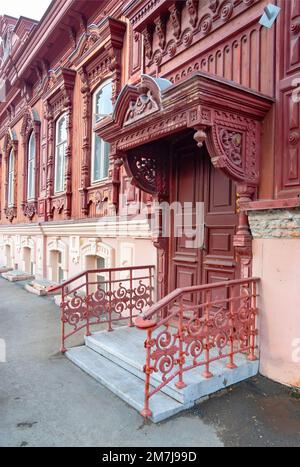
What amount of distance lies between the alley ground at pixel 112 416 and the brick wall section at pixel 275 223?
4.71ft

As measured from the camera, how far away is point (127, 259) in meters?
5.76

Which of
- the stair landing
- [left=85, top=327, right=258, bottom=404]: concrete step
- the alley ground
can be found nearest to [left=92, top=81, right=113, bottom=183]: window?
[left=85, top=327, right=258, bottom=404]: concrete step

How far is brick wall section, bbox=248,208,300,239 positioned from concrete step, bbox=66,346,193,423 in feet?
5.70

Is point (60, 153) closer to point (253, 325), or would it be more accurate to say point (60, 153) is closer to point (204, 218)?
point (204, 218)

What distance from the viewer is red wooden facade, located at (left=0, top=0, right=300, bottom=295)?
3.25 meters

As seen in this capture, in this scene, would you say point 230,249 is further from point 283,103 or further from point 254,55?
point 254,55

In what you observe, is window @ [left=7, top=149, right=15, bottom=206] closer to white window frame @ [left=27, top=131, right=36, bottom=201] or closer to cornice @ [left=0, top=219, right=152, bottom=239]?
white window frame @ [left=27, top=131, right=36, bottom=201]

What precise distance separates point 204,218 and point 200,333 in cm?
168

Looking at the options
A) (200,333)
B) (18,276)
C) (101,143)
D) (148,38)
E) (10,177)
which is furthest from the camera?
(10,177)

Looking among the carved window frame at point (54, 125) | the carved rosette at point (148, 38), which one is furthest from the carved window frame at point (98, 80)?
the carved rosette at point (148, 38)

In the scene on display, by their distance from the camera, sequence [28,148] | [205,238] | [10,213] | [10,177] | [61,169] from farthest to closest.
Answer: [10,177], [10,213], [28,148], [61,169], [205,238]

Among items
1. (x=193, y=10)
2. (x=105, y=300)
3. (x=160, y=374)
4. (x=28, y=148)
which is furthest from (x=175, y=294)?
(x=28, y=148)

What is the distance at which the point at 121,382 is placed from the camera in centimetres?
332
